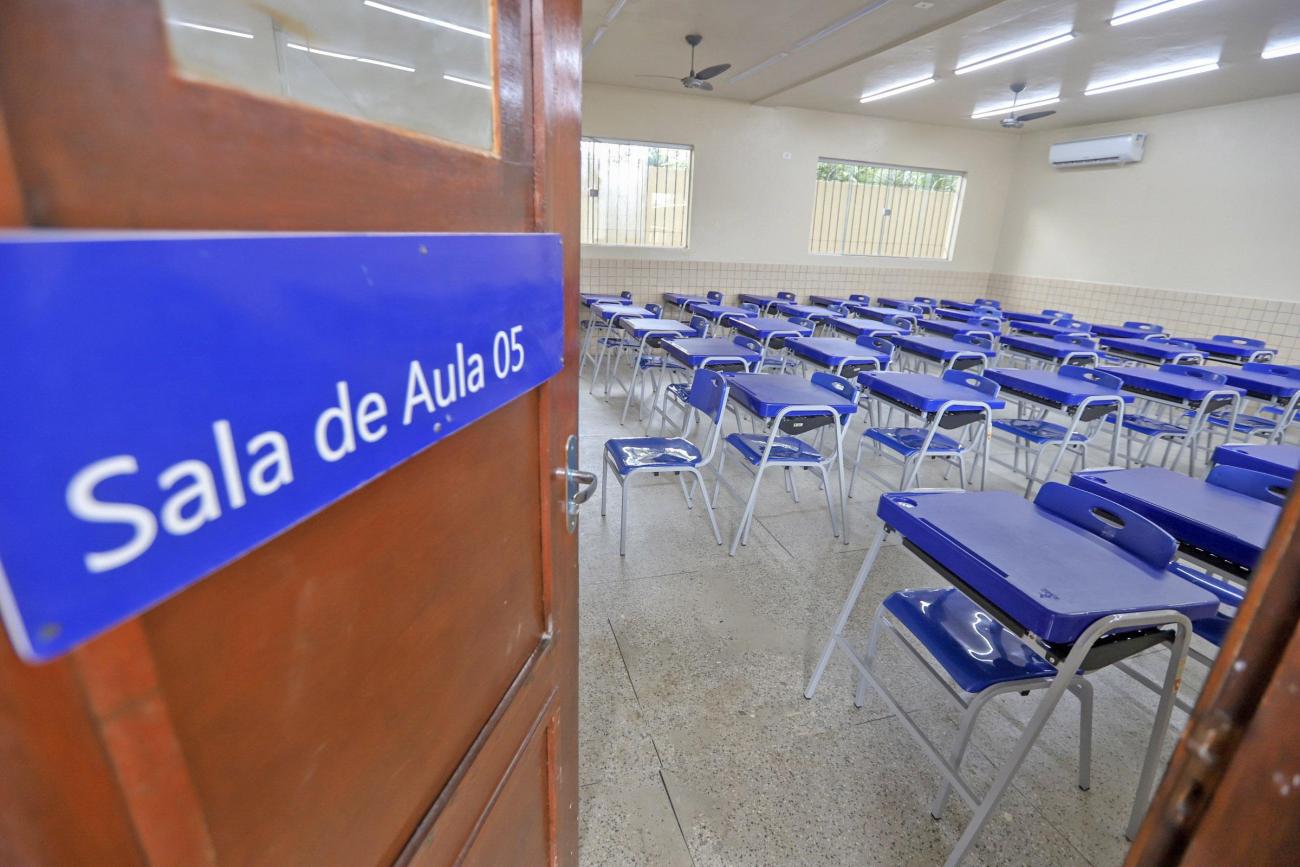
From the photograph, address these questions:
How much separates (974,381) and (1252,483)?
1.49 metres

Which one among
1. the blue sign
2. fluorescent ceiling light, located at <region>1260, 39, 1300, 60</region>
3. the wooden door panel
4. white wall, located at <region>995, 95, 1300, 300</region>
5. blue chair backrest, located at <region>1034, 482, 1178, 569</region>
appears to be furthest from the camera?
white wall, located at <region>995, 95, 1300, 300</region>

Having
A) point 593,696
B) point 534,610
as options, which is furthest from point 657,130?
point 534,610

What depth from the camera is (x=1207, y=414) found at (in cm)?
367

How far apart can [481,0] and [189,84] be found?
38cm

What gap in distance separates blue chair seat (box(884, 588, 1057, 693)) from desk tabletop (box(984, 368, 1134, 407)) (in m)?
1.95

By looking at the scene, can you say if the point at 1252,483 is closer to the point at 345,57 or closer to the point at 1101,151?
the point at 345,57

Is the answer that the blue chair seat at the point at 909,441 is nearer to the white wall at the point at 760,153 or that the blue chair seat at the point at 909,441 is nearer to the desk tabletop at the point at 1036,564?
the desk tabletop at the point at 1036,564

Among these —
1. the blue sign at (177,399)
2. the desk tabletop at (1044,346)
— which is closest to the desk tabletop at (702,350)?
the desk tabletop at (1044,346)

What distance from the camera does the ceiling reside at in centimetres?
409

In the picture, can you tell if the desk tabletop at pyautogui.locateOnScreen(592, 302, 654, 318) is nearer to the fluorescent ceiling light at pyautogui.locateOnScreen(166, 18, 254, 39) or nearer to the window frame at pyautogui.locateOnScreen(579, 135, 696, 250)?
the window frame at pyautogui.locateOnScreen(579, 135, 696, 250)

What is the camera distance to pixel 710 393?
2758 millimetres

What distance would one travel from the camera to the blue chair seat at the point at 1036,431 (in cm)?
319

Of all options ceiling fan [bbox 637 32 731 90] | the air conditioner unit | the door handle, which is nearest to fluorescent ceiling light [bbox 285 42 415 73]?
the door handle

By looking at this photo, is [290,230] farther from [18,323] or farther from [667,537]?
[667,537]
